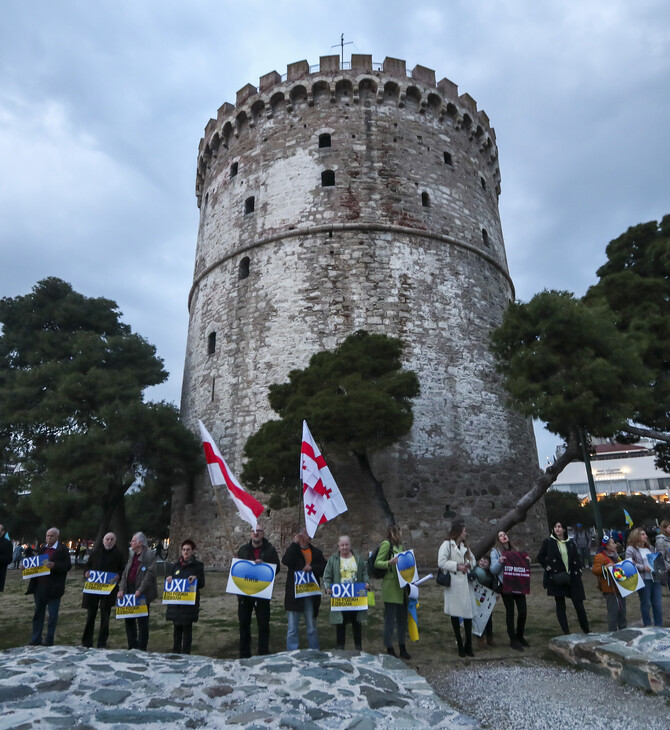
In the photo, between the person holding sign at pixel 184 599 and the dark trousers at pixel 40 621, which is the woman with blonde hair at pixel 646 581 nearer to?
the person holding sign at pixel 184 599

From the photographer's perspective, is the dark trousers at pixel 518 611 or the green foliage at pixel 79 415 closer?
the dark trousers at pixel 518 611

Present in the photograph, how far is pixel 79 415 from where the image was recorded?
49.2ft

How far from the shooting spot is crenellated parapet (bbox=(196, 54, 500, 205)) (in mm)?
16844

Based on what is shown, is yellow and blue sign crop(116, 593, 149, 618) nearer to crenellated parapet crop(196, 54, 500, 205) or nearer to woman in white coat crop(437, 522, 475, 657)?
woman in white coat crop(437, 522, 475, 657)

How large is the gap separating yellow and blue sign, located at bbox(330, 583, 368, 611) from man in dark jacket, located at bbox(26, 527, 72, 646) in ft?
9.37

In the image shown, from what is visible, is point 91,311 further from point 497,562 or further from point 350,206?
point 497,562

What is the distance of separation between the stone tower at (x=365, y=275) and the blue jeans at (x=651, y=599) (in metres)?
6.66

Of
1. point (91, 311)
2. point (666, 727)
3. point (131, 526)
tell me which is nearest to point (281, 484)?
point (666, 727)

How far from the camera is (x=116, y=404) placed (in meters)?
14.4

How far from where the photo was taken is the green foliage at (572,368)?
33.7ft

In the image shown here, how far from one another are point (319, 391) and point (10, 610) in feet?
21.6

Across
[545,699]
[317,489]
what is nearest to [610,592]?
[545,699]

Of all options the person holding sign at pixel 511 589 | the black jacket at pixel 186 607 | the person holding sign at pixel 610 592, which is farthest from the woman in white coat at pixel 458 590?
the black jacket at pixel 186 607

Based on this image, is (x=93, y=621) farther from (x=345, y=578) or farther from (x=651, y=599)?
(x=651, y=599)
